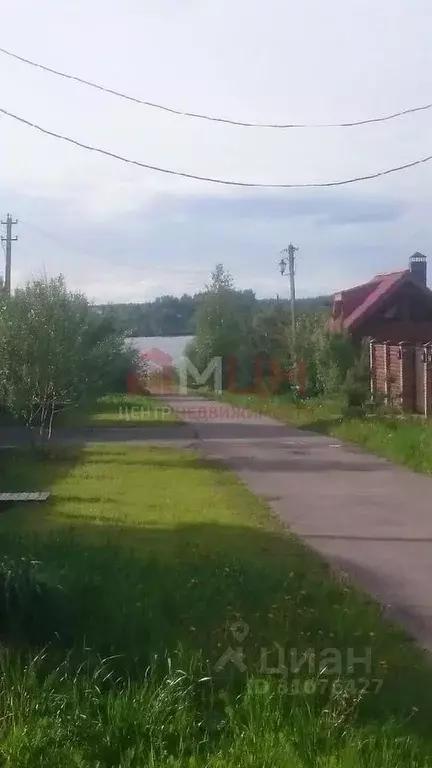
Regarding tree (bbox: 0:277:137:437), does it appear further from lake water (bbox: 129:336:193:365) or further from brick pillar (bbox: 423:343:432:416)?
A: lake water (bbox: 129:336:193:365)

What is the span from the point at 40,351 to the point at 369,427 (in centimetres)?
761

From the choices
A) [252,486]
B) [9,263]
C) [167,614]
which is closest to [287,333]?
[9,263]

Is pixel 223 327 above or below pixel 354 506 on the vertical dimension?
above

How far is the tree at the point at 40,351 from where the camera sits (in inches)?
653

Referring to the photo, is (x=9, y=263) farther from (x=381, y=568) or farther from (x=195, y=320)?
(x=381, y=568)

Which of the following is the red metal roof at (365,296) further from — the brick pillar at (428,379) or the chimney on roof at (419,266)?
the brick pillar at (428,379)

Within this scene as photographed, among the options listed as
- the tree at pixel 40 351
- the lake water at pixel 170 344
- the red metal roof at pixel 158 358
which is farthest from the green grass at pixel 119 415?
the lake water at pixel 170 344

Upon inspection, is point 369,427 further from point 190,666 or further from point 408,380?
point 190,666

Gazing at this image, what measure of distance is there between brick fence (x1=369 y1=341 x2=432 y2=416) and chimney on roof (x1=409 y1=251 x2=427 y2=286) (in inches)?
678

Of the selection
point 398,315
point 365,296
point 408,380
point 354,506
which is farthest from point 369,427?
point 365,296

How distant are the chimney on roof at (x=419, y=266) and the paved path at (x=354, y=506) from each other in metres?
23.3

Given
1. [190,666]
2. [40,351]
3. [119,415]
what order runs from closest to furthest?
[190,666] < [40,351] < [119,415]

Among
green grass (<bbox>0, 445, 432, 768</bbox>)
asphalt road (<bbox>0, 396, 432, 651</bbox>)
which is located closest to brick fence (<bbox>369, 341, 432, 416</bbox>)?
asphalt road (<bbox>0, 396, 432, 651</bbox>)

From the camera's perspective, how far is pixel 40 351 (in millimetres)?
16547
